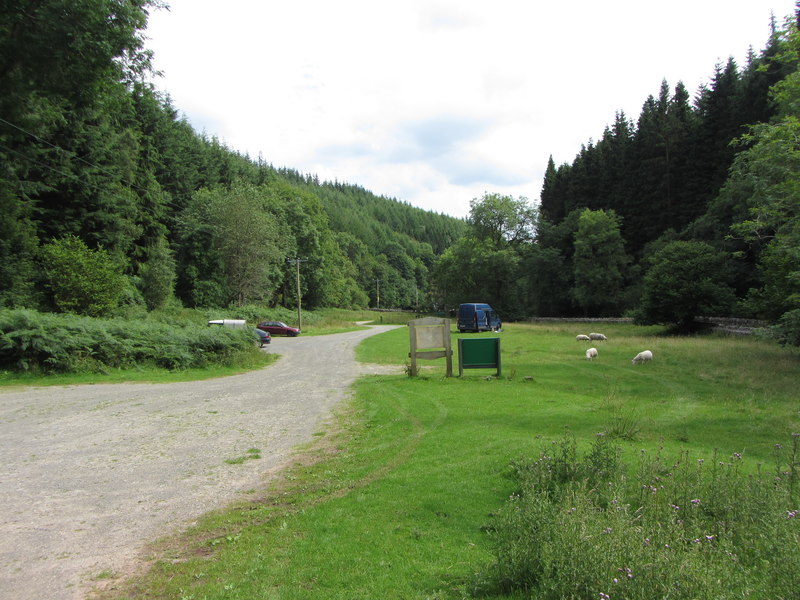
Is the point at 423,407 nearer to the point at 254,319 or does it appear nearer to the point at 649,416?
the point at 649,416

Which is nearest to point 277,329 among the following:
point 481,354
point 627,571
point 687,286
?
point 481,354

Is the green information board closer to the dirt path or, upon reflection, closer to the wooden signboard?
the wooden signboard

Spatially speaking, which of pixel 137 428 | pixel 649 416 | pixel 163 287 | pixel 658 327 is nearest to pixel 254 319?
pixel 163 287

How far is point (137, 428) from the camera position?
33.3ft

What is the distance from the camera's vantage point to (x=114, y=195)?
38.9 metres

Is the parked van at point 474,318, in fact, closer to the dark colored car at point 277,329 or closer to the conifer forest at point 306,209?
the conifer forest at point 306,209

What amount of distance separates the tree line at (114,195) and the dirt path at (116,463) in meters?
11.3

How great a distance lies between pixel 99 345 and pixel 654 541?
20913 millimetres

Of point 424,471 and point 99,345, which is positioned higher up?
point 99,345

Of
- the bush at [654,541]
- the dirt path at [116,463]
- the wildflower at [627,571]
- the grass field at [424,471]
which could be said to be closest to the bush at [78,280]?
the dirt path at [116,463]

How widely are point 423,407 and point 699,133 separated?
192 feet

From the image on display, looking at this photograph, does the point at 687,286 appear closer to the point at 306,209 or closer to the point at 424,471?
the point at 424,471

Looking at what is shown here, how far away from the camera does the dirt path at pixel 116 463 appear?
450 cm

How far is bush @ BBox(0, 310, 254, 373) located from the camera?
56.9 ft
